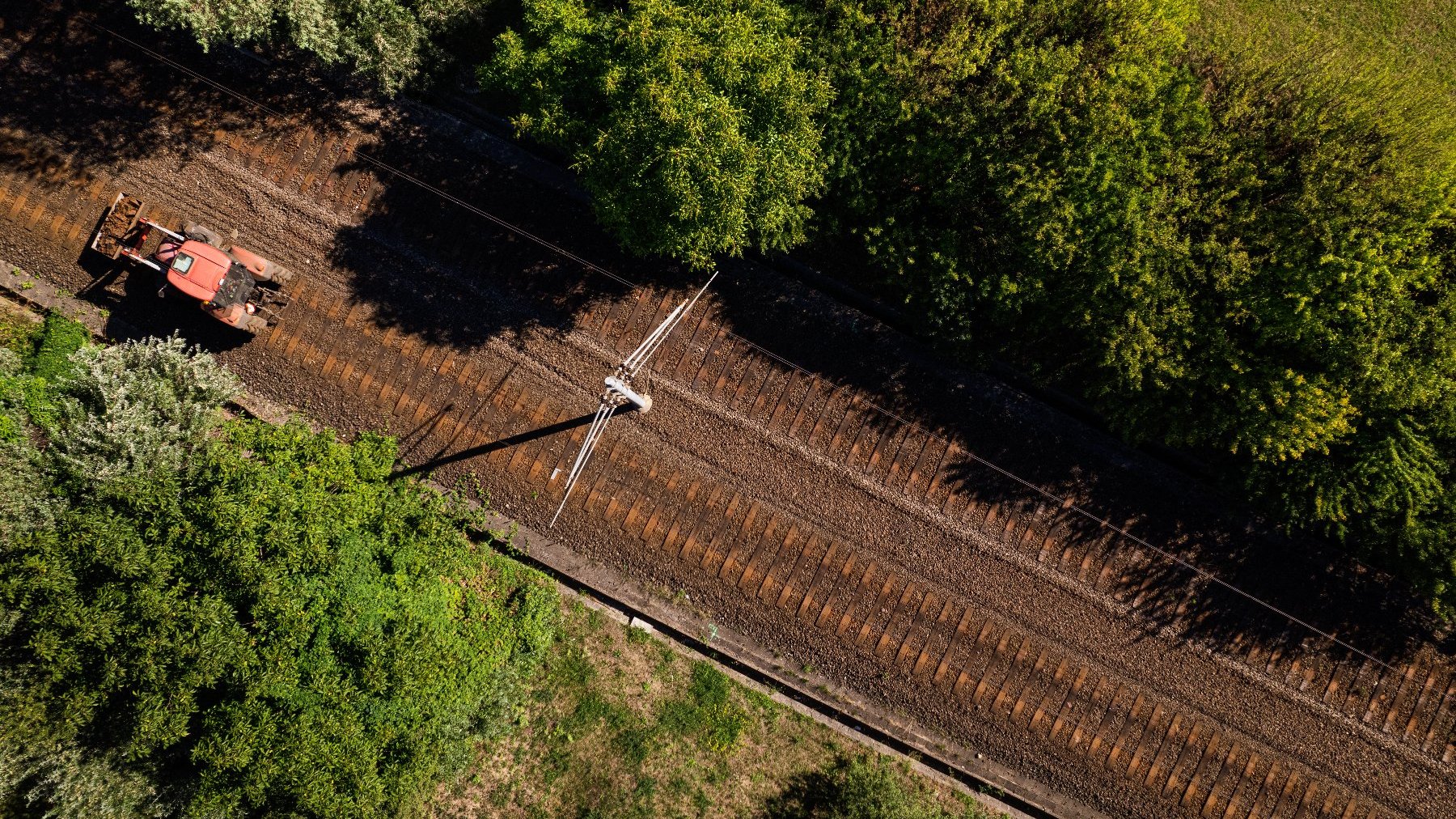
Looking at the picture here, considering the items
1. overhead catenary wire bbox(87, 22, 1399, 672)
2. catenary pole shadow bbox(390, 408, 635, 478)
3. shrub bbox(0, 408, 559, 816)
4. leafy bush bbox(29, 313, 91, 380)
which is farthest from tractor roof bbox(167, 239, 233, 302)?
catenary pole shadow bbox(390, 408, 635, 478)

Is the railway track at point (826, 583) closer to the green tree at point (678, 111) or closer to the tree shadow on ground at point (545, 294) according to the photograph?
the tree shadow on ground at point (545, 294)

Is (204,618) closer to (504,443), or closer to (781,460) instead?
(504,443)

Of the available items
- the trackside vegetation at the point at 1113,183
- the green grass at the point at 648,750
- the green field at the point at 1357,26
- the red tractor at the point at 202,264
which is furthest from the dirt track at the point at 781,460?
the green field at the point at 1357,26

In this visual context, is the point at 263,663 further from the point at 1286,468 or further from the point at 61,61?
the point at 1286,468

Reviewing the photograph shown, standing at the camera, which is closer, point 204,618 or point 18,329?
point 204,618

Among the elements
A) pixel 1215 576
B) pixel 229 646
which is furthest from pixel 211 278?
pixel 1215 576

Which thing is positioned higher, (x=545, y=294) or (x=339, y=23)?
(x=339, y=23)

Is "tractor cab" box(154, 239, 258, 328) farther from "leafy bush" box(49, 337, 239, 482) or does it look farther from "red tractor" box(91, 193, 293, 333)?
"leafy bush" box(49, 337, 239, 482)
